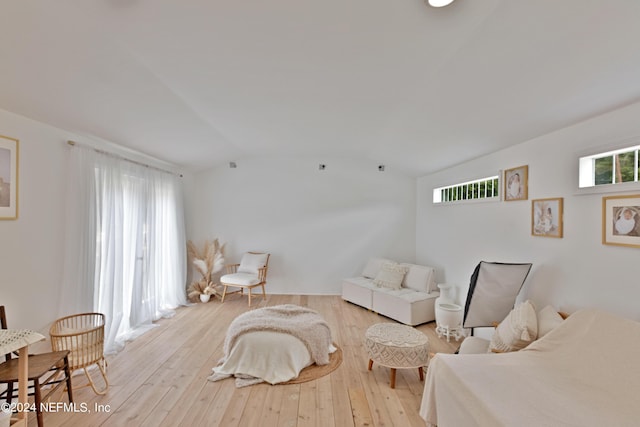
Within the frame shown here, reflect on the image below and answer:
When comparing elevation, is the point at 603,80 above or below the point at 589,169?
above

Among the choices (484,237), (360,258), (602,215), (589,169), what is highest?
(589,169)

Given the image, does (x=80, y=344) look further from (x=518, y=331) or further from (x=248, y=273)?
(x=518, y=331)

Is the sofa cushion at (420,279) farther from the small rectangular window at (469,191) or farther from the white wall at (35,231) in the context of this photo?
the white wall at (35,231)

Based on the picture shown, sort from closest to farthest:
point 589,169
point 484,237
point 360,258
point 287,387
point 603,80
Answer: point 603,80, point 589,169, point 287,387, point 484,237, point 360,258

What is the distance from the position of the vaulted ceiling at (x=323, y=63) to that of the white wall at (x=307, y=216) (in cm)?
247

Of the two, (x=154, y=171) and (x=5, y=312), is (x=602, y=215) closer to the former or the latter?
(x=5, y=312)

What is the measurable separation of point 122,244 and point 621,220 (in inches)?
197

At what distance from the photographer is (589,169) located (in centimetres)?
237

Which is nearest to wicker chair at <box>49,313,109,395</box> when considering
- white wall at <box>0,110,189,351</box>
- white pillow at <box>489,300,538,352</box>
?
white wall at <box>0,110,189,351</box>

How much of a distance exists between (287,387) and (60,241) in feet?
8.75

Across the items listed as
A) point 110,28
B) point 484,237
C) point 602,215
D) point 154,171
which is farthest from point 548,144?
point 154,171

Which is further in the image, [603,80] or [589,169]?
[589,169]

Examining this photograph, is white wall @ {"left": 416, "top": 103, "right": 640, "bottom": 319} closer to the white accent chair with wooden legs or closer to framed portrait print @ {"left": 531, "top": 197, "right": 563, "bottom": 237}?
framed portrait print @ {"left": 531, "top": 197, "right": 563, "bottom": 237}

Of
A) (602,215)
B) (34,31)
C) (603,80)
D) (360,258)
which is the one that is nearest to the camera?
(34,31)
